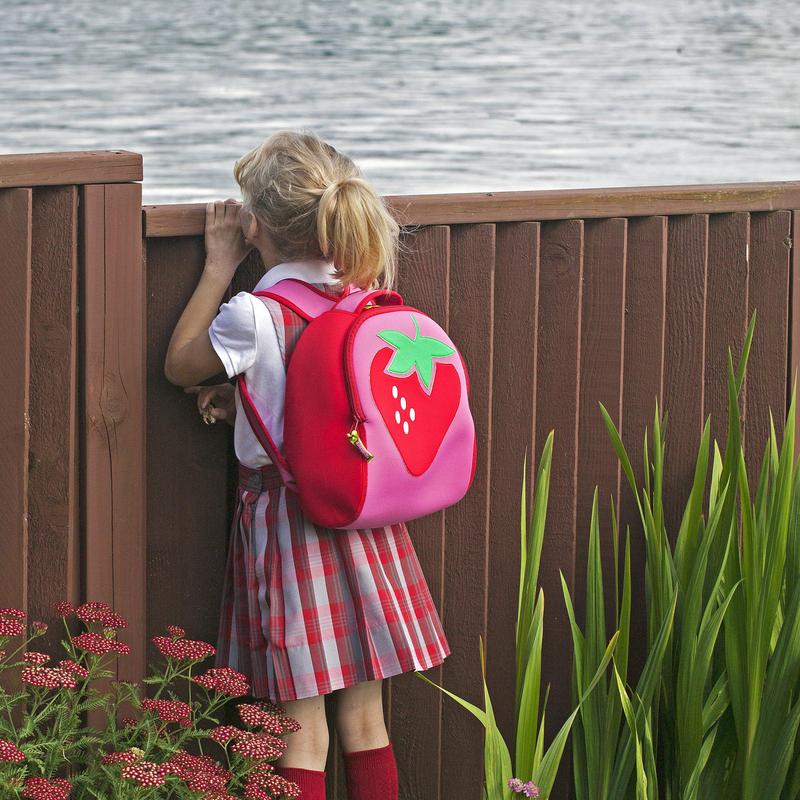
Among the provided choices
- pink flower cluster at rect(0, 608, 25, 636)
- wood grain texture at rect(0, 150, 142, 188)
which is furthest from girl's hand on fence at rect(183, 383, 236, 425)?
pink flower cluster at rect(0, 608, 25, 636)

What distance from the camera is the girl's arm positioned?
2242mm

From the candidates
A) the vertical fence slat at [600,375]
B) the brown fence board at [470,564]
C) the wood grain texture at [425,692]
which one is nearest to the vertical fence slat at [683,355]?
the vertical fence slat at [600,375]

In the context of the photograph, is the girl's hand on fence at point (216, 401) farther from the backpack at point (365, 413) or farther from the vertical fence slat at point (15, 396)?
Result: the vertical fence slat at point (15, 396)

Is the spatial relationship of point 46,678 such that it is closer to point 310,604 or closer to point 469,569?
point 310,604

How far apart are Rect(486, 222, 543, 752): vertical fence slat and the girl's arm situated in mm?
641

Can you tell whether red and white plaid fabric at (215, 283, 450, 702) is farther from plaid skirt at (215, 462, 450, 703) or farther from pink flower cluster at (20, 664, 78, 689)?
pink flower cluster at (20, 664, 78, 689)

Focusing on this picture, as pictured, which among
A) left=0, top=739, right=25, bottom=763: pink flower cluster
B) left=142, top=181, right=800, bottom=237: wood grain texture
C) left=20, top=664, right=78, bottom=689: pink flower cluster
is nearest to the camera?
left=0, top=739, right=25, bottom=763: pink flower cluster

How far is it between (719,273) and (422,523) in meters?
0.94

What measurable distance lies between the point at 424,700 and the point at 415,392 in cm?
84

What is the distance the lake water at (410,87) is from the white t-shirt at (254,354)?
2273 mm

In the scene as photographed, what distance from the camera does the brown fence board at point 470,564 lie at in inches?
104

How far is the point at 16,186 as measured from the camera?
2137 mm

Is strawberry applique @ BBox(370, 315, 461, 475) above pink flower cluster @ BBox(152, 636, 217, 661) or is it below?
above

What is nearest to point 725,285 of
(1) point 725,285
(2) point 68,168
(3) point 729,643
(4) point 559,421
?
(1) point 725,285
